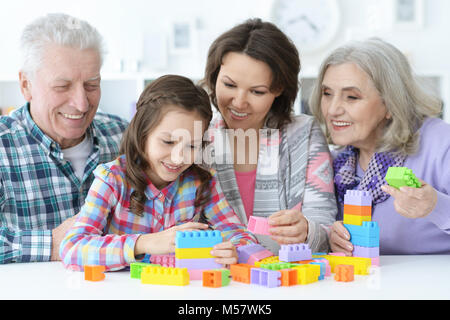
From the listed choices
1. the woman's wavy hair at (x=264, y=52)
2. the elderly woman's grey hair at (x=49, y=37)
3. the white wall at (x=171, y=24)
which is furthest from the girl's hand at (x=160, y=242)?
the white wall at (x=171, y=24)

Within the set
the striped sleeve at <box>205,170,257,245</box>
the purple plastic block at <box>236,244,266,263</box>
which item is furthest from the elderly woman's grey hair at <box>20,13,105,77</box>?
the purple plastic block at <box>236,244,266,263</box>

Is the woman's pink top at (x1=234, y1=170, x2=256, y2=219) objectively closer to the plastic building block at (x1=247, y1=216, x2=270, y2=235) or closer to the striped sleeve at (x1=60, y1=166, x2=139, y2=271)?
the plastic building block at (x1=247, y1=216, x2=270, y2=235)

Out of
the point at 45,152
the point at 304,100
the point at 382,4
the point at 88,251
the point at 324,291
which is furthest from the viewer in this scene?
the point at 382,4

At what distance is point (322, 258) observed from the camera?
129 centimetres

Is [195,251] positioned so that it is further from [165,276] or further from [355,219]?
[355,219]

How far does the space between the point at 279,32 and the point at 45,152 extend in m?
0.86

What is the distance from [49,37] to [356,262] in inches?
45.6

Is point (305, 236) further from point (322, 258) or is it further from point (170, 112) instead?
point (170, 112)

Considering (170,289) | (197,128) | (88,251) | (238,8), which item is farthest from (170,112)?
(238,8)

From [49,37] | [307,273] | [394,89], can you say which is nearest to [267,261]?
[307,273]

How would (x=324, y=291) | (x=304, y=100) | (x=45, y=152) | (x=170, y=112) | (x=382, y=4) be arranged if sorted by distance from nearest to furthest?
1. (x=324, y=291)
2. (x=170, y=112)
3. (x=45, y=152)
4. (x=304, y=100)
5. (x=382, y=4)

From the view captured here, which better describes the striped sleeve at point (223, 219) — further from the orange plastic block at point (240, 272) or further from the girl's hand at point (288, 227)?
the orange plastic block at point (240, 272)

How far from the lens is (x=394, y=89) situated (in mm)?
1763

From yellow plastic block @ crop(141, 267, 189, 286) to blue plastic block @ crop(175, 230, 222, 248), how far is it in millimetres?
69
